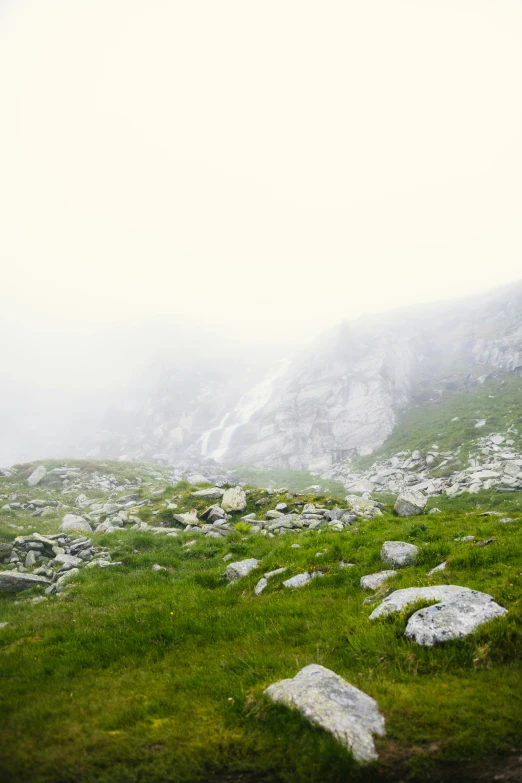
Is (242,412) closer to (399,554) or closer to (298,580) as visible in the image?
(298,580)

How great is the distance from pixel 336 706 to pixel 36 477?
38010 mm

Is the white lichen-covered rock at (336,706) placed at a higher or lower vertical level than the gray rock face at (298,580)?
higher

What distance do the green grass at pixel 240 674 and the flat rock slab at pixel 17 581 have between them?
757 mm

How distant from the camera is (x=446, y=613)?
6539mm

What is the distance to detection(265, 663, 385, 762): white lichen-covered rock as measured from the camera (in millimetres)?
4371

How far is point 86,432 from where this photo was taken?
117 m

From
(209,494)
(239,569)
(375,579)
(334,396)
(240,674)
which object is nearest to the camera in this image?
(240,674)

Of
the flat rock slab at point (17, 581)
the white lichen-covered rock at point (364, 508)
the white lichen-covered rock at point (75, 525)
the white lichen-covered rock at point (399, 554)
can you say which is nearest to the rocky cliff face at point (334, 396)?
the white lichen-covered rock at point (364, 508)

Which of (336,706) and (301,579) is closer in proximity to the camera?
(336,706)

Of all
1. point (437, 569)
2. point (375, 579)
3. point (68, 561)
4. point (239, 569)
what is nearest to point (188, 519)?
point (68, 561)

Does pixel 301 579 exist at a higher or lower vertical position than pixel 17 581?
lower

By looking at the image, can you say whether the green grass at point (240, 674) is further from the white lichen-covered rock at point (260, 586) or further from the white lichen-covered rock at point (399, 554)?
the white lichen-covered rock at point (399, 554)

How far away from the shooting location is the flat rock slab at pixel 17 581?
12.6 metres

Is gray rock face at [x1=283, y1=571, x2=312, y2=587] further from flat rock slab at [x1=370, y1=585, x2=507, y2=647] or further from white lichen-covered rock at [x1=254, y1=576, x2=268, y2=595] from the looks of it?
flat rock slab at [x1=370, y1=585, x2=507, y2=647]
